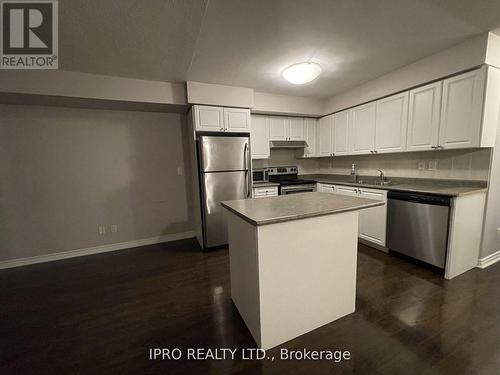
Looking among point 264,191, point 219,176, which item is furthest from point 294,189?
point 219,176

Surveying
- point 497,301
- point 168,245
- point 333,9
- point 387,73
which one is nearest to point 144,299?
point 168,245

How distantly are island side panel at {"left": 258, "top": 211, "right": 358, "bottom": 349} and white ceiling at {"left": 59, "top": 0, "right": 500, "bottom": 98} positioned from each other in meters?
1.68

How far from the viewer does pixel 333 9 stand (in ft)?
5.33

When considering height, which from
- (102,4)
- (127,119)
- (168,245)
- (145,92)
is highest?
(102,4)

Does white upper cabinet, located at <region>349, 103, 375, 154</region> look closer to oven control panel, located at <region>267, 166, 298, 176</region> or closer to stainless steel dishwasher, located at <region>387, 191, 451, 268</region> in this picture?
stainless steel dishwasher, located at <region>387, 191, 451, 268</region>

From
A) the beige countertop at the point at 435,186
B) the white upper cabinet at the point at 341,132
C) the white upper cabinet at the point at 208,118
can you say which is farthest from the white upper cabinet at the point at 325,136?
the white upper cabinet at the point at 208,118

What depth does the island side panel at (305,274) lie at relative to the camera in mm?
1379

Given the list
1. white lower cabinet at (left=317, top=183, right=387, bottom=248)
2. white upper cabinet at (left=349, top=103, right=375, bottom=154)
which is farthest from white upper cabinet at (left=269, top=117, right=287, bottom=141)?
white lower cabinet at (left=317, top=183, right=387, bottom=248)

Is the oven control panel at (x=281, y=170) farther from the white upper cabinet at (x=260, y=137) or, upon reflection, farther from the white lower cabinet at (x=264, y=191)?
the white lower cabinet at (x=264, y=191)

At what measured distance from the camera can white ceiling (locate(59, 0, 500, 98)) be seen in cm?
161

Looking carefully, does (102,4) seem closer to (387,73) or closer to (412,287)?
(387,73)

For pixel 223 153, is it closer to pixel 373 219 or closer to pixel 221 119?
pixel 221 119

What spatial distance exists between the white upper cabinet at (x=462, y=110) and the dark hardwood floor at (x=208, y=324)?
1.53 m

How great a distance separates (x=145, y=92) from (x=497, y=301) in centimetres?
451
